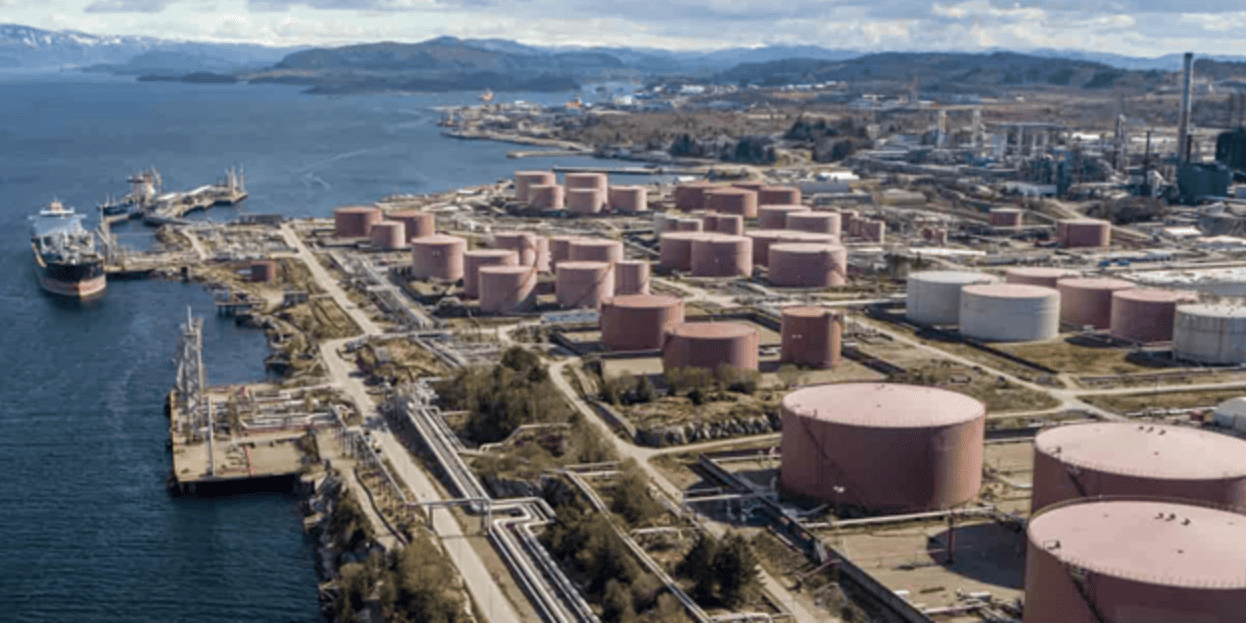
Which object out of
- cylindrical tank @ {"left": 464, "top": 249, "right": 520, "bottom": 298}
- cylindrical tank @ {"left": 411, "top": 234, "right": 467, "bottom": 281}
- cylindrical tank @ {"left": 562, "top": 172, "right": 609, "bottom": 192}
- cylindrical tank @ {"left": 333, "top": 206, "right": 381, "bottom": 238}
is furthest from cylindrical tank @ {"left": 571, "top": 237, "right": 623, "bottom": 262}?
cylindrical tank @ {"left": 562, "top": 172, "right": 609, "bottom": 192}

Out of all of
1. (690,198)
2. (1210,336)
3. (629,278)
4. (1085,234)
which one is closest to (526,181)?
(690,198)

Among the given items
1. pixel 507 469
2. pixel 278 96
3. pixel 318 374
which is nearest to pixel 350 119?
pixel 278 96

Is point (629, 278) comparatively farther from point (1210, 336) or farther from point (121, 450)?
point (121, 450)

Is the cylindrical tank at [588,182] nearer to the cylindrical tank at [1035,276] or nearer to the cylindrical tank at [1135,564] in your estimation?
the cylindrical tank at [1035,276]

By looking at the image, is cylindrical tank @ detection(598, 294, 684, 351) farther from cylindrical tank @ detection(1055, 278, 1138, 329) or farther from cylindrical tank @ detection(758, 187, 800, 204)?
cylindrical tank @ detection(758, 187, 800, 204)

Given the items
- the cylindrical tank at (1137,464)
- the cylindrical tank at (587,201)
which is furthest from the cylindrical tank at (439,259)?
the cylindrical tank at (1137,464)
